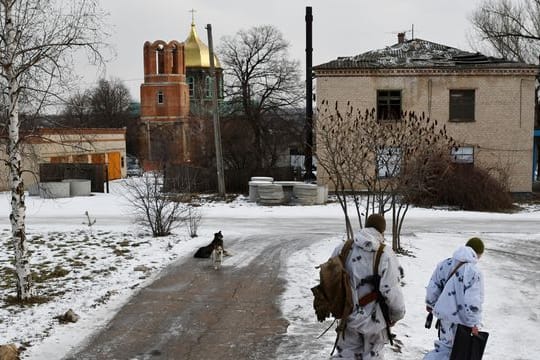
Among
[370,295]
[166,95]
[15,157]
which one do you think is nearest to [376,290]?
[370,295]

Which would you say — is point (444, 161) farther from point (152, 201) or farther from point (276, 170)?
point (276, 170)

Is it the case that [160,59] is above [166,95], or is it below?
above

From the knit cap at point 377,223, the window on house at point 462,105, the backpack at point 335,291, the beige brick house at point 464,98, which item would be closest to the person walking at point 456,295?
the knit cap at point 377,223

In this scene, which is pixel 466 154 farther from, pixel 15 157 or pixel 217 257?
pixel 15 157

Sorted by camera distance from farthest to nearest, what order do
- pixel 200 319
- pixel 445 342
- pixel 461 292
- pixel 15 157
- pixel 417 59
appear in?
pixel 417 59
pixel 15 157
pixel 200 319
pixel 445 342
pixel 461 292

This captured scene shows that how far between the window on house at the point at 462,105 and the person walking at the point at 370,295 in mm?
24552

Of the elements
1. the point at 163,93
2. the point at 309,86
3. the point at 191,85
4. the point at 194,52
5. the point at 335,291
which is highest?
the point at 194,52

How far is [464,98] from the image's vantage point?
93.1 feet

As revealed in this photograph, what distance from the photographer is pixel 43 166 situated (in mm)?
30672

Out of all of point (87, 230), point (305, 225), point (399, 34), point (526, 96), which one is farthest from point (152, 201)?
point (399, 34)

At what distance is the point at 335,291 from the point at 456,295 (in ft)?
4.24

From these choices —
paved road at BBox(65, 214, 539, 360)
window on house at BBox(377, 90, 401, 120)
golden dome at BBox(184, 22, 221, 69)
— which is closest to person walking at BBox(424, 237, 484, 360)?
paved road at BBox(65, 214, 539, 360)

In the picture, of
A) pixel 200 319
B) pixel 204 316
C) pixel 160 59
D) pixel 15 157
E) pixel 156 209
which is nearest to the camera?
pixel 200 319

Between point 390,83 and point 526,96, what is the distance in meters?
6.32
